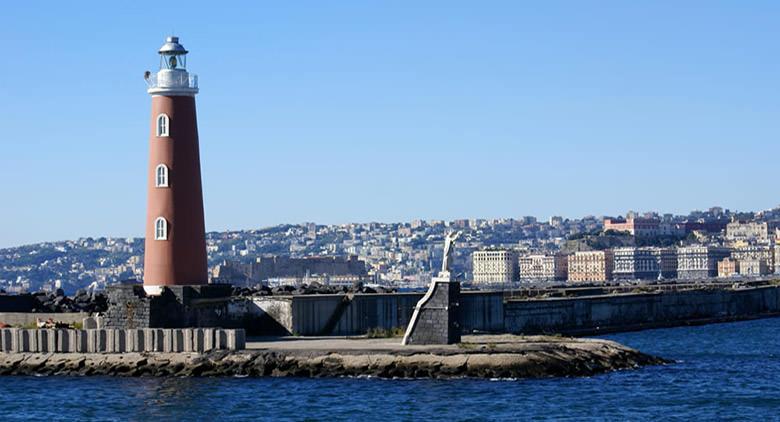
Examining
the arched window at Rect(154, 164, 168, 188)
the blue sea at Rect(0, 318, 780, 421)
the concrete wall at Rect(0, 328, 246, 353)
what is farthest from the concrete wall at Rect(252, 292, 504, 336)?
the blue sea at Rect(0, 318, 780, 421)

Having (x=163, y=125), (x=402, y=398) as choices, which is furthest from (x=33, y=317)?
(x=402, y=398)

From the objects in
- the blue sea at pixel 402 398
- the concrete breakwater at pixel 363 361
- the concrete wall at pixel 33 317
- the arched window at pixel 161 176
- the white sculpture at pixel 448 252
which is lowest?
the blue sea at pixel 402 398

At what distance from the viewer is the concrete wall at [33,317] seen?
51.1 meters

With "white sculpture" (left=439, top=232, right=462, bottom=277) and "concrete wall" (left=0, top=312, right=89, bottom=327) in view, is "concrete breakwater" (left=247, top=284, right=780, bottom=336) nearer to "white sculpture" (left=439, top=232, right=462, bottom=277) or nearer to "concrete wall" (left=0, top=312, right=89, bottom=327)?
"concrete wall" (left=0, top=312, right=89, bottom=327)

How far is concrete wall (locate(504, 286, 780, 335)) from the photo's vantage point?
62438mm

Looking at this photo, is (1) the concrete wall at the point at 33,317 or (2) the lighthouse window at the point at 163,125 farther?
(1) the concrete wall at the point at 33,317

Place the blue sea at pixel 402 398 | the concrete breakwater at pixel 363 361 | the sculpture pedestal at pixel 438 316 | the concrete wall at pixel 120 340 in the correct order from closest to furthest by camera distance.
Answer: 1. the blue sea at pixel 402 398
2. the concrete breakwater at pixel 363 361
3. the sculpture pedestal at pixel 438 316
4. the concrete wall at pixel 120 340

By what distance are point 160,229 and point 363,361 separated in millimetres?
11628

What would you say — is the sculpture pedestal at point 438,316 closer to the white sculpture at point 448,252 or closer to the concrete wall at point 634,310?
the white sculpture at point 448,252

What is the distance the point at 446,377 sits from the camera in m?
39.3

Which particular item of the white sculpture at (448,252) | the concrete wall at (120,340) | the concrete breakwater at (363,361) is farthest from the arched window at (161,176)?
the white sculpture at (448,252)

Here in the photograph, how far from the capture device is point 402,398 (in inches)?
1420

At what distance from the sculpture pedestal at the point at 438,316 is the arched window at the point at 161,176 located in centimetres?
1102

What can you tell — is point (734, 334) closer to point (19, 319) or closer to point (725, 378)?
point (725, 378)
